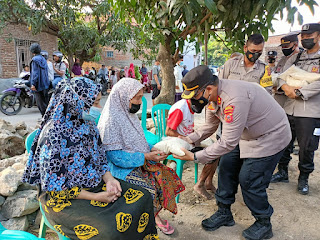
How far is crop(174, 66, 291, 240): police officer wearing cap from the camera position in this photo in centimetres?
197

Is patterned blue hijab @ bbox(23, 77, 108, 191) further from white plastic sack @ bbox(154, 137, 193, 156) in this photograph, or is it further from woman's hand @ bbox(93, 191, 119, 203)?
white plastic sack @ bbox(154, 137, 193, 156)


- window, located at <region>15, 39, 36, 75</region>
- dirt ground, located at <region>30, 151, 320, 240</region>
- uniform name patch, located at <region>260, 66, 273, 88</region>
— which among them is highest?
window, located at <region>15, 39, 36, 75</region>

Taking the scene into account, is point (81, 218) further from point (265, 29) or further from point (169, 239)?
point (265, 29)

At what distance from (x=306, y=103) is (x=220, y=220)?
1672mm

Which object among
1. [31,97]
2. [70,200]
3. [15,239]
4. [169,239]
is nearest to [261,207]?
[169,239]

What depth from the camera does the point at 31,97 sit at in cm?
730

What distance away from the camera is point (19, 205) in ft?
7.88

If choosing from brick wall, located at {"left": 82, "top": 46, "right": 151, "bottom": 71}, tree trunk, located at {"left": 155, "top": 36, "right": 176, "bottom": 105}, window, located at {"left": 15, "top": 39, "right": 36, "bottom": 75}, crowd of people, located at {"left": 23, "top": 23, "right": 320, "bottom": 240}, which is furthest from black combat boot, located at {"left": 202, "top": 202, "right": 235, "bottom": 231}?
brick wall, located at {"left": 82, "top": 46, "right": 151, "bottom": 71}

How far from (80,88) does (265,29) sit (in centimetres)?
233

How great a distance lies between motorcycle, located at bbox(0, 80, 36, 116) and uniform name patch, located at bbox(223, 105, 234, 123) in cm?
656

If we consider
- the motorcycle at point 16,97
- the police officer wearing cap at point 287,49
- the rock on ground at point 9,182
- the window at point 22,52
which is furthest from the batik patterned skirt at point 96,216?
the window at point 22,52

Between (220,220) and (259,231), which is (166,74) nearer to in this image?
(220,220)

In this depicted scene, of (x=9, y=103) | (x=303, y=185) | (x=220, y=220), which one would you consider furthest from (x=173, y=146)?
(x=9, y=103)

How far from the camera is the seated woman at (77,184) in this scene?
1.62m
